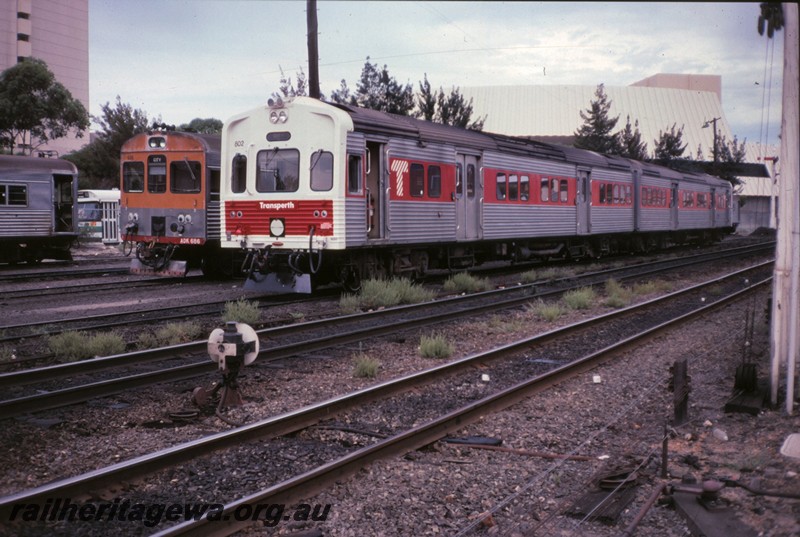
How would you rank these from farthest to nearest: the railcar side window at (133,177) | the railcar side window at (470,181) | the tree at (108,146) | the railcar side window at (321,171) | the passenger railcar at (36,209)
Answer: the tree at (108,146) < the passenger railcar at (36,209) < the railcar side window at (133,177) < the railcar side window at (470,181) < the railcar side window at (321,171)

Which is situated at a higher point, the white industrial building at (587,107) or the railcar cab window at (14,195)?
the white industrial building at (587,107)

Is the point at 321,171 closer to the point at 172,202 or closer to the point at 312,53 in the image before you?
the point at 172,202

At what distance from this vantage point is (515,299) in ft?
45.3

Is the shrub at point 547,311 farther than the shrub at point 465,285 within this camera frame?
No

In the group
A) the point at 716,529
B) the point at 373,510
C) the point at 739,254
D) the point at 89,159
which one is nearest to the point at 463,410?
the point at 373,510

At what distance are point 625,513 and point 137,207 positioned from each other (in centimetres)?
1585

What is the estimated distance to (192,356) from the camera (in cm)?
866

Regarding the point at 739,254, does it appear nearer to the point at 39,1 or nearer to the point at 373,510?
the point at 373,510

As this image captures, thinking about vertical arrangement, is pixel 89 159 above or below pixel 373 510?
above

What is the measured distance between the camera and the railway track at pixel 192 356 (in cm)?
666

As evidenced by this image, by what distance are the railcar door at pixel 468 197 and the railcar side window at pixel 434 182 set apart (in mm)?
658

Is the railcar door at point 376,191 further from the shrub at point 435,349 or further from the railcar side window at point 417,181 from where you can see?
the shrub at point 435,349

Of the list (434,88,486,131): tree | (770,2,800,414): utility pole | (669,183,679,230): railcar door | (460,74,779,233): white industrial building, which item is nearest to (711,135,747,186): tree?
(460,74,779,233): white industrial building

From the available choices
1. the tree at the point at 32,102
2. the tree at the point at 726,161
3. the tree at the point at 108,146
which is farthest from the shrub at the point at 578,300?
the tree at the point at 726,161
